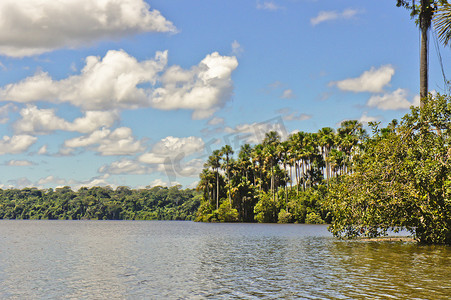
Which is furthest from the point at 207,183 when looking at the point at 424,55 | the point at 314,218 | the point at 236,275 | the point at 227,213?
the point at 236,275

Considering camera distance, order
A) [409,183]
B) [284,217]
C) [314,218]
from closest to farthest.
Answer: [409,183], [314,218], [284,217]

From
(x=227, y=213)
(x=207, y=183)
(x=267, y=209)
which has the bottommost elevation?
(x=227, y=213)

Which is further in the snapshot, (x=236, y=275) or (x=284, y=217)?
(x=284, y=217)

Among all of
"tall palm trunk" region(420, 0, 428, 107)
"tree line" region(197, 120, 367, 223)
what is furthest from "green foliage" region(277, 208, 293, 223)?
"tall palm trunk" region(420, 0, 428, 107)

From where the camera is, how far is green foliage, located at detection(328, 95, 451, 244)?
2969 cm

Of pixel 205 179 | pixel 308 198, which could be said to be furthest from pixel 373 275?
pixel 205 179

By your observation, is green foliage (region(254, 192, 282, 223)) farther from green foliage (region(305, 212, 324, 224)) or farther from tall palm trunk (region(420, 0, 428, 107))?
tall palm trunk (region(420, 0, 428, 107))

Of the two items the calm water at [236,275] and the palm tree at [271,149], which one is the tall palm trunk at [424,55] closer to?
the calm water at [236,275]

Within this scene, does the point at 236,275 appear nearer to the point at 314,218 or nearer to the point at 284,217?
the point at 314,218

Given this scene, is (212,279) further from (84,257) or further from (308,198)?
(308,198)

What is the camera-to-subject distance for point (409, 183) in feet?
99.5

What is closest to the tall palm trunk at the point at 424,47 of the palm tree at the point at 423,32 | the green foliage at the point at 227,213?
the palm tree at the point at 423,32

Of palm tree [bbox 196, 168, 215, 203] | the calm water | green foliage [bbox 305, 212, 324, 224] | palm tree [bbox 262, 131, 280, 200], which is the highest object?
palm tree [bbox 262, 131, 280, 200]

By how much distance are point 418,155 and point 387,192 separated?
370cm
